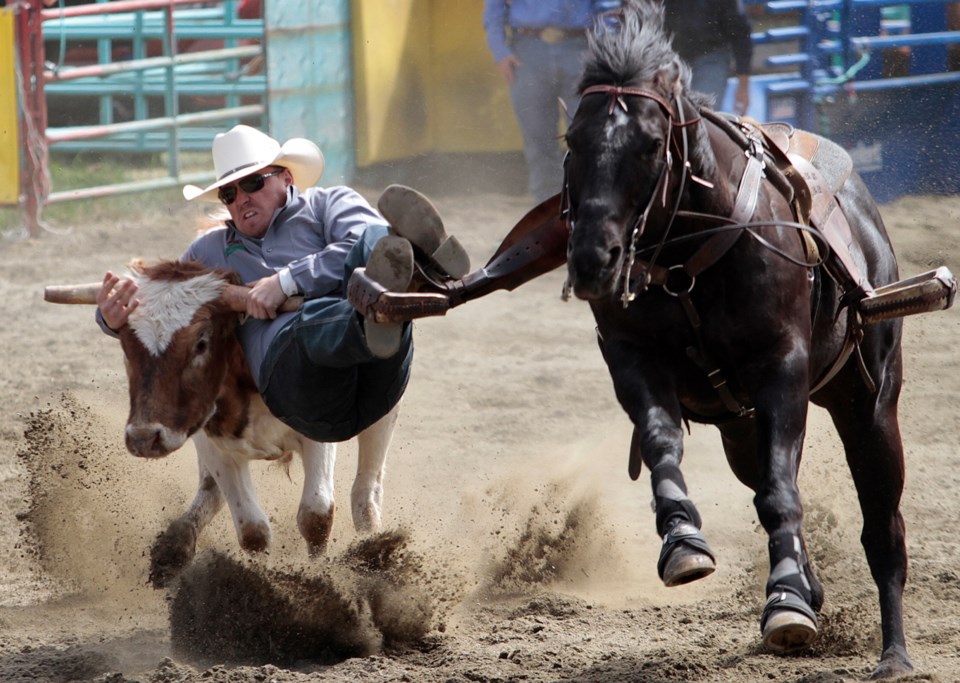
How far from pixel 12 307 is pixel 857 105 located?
6275 mm

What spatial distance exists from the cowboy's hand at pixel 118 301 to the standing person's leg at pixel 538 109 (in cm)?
555

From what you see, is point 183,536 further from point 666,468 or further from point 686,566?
point 686,566

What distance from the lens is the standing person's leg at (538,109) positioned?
30.7 ft

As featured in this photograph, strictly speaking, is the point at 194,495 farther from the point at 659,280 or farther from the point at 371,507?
the point at 659,280

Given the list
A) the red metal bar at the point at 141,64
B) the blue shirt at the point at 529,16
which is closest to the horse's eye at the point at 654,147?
the blue shirt at the point at 529,16

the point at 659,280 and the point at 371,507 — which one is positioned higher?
the point at 659,280

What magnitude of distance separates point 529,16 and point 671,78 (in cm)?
618

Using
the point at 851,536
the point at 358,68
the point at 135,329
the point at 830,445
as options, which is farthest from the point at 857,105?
the point at 135,329

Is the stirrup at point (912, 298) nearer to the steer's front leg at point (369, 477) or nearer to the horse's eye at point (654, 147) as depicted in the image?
the horse's eye at point (654, 147)

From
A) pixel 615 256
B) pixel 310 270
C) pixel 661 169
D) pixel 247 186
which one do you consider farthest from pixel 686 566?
pixel 247 186

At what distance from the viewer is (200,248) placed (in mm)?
4535

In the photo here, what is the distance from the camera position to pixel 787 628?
2.92 metres

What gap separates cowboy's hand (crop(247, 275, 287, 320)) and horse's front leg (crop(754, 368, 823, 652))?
5.16 ft

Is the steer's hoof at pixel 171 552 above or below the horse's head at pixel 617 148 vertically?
below
